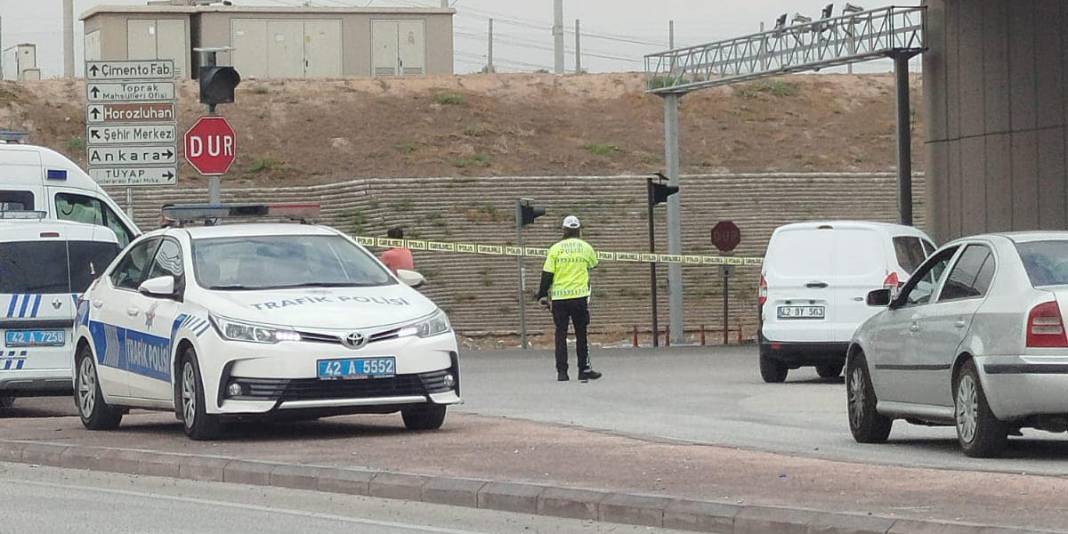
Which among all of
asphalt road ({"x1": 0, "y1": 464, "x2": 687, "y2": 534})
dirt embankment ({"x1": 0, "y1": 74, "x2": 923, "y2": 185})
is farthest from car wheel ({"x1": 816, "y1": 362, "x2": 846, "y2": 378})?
dirt embankment ({"x1": 0, "y1": 74, "x2": 923, "y2": 185})

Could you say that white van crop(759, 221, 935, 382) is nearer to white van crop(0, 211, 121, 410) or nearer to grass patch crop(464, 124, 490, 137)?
white van crop(0, 211, 121, 410)

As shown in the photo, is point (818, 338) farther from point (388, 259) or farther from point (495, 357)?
point (495, 357)

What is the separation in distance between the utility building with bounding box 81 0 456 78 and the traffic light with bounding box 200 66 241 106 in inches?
1645

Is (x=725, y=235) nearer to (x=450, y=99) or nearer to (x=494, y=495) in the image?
(x=450, y=99)

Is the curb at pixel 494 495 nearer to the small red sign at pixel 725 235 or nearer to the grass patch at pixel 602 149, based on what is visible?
the small red sign at pixel 725 235

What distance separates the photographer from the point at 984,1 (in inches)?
1345

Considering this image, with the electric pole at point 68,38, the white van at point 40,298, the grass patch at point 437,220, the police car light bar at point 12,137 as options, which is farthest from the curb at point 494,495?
the electric pole at point 68,38

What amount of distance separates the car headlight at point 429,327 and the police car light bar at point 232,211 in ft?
8.76

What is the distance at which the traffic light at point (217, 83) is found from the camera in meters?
21.8

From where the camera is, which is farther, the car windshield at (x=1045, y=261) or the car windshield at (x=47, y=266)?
the car windshield at (x=47, y=266)

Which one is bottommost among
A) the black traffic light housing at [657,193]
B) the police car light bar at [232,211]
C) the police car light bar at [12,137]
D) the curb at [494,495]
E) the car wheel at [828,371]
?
the car wheel at [828,371]


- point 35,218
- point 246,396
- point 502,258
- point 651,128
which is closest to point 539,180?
point 502,258

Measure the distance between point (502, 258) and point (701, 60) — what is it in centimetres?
984

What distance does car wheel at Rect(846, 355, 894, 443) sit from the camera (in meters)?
14.7
